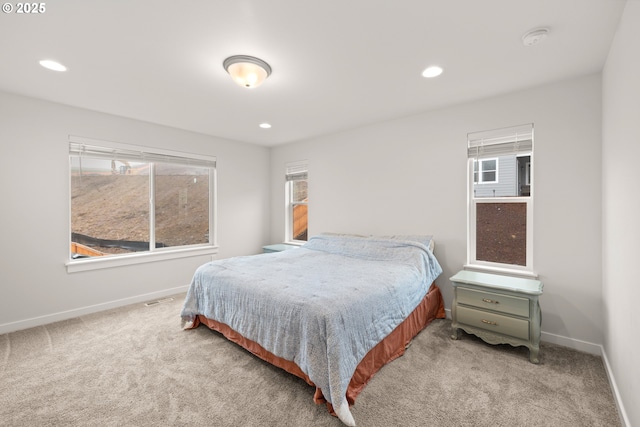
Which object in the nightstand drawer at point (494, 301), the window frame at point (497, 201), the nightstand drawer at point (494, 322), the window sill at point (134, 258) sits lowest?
the nightstand drawer at point (494, 322)

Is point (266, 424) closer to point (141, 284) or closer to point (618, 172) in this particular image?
point (618, 172)

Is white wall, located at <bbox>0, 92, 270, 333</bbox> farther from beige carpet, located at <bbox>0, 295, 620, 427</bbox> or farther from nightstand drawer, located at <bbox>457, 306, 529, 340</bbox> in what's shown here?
nightstand drawer, located at <bbox>457, 306, 529, 340</bbox>

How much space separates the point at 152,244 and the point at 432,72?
402 centimetres

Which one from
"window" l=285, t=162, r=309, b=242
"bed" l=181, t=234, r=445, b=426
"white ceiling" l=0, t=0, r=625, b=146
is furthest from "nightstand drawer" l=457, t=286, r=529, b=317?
"window" l=285, t=162, r=309, b=242

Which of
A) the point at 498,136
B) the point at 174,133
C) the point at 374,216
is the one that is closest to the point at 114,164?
the point at 174,133

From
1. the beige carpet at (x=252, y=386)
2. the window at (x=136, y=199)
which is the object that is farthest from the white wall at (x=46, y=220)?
the beige carpet at (x=252, y=386)

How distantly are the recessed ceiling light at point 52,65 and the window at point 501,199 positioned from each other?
3829 mm

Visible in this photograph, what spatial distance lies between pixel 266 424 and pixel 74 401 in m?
1.31

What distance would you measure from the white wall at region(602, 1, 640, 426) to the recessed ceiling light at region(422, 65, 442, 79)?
41.6 inches

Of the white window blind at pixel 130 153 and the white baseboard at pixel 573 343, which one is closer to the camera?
the white baseboard at pixel 573 343

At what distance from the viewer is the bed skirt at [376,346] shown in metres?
1.88

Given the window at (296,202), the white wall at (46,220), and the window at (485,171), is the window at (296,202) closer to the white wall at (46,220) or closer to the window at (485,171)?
the white wall at (46,220)

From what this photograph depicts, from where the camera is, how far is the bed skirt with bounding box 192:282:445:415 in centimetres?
188

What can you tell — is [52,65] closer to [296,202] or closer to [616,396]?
[296,202]
